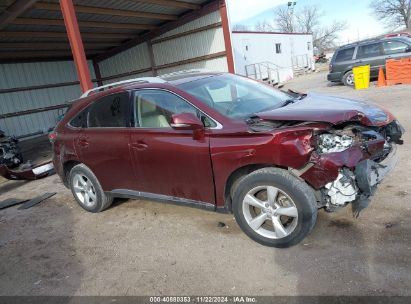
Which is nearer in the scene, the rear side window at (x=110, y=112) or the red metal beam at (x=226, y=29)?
the rear side window at (x=110, y=112)

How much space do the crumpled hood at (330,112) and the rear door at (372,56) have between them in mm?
11902

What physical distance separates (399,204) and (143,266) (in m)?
2.85

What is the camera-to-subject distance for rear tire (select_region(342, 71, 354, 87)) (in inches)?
589

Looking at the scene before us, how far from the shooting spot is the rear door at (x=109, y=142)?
4.33 metres

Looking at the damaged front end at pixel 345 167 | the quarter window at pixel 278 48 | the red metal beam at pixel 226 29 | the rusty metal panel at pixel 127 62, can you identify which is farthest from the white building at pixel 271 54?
the damaged front end at pixel 345 167

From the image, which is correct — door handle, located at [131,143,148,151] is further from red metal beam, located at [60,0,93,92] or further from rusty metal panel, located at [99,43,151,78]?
rusty metal panel, located at [99,43,151,78]

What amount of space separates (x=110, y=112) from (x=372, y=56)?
523 inches

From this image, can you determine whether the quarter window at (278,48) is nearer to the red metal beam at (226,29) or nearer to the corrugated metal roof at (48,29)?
the corrugated metal roof at (48,29)

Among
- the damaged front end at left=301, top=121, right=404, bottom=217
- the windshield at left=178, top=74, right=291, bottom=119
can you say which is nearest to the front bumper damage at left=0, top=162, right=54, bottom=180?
the windshield at left=178, top=74, right=291, bottom=119

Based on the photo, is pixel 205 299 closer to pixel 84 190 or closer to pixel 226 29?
pixel 84 190

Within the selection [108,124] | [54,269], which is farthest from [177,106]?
[54,269]

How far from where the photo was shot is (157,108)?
403 centimetres

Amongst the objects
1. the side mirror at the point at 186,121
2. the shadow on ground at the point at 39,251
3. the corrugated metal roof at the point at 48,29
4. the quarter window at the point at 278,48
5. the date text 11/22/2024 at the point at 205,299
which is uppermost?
the corrugated metal roof at the point at 48,29

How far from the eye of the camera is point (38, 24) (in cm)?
1245
